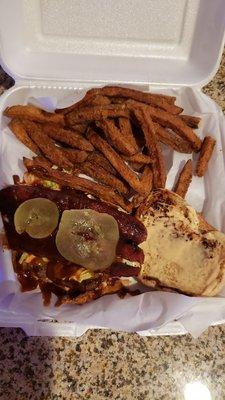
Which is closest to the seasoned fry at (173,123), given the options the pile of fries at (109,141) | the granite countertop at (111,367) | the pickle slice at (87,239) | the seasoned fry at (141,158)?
the pile of fries at (109,141)

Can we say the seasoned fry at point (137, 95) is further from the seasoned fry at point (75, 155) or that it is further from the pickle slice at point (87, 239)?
the pickle slice at point (87, 239)

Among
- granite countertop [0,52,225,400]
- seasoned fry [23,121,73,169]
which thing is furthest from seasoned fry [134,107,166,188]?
granite countertop [0,52,225,400]

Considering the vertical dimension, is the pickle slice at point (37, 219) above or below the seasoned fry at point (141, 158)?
below

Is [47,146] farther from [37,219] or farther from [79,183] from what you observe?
[37,219]

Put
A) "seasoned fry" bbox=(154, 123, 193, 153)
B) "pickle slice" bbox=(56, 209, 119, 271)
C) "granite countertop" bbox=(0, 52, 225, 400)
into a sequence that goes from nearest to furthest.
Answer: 1. "pickle slice" bbox=(56, 209, 119, 271)
2. "granite countertop" bbox=(0, 52, 225, 400)
3. "seasoned fry" bbox=(154, 123, 193, 153)

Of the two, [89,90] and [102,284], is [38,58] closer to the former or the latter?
[89,90]

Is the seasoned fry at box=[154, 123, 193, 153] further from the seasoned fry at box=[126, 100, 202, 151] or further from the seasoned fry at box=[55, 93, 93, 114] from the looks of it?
the seasoned fry at box=[55, 93, 93, 114]
